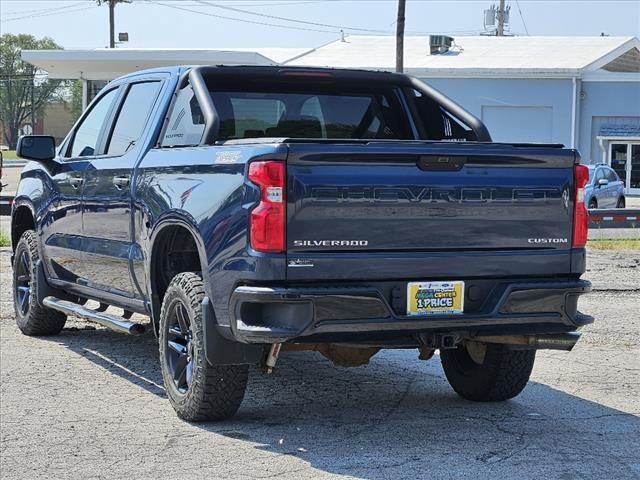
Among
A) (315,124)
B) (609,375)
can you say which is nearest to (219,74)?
(315,124)

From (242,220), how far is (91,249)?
2594 millimetres

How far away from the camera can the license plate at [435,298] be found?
19.6 ft

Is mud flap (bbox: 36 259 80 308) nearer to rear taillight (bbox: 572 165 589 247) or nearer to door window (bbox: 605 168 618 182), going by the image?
rear taillight (bbox: 572 165 589 247)

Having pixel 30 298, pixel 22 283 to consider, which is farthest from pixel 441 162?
pixel 22 283

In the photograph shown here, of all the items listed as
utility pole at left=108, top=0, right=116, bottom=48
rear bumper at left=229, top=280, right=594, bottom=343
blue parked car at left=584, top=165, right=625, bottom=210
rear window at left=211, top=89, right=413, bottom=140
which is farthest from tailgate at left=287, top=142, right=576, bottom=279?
utility pole at left=108, top=0, right=116, bottom=48

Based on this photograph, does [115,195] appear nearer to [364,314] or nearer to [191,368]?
[191,368]

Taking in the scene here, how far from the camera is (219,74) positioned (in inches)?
293

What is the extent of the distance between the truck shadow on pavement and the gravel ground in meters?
0.01

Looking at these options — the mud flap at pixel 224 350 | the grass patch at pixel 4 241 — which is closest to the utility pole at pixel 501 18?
the grass patch at pixel 4 241

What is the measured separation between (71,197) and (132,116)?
34.4 inches

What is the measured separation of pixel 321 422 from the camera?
669 cm

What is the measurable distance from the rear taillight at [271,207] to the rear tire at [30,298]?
13.2 ft

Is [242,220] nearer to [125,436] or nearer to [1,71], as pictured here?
[125,436]

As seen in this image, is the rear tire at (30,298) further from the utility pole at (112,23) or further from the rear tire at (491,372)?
the utility pole at (112,23)
